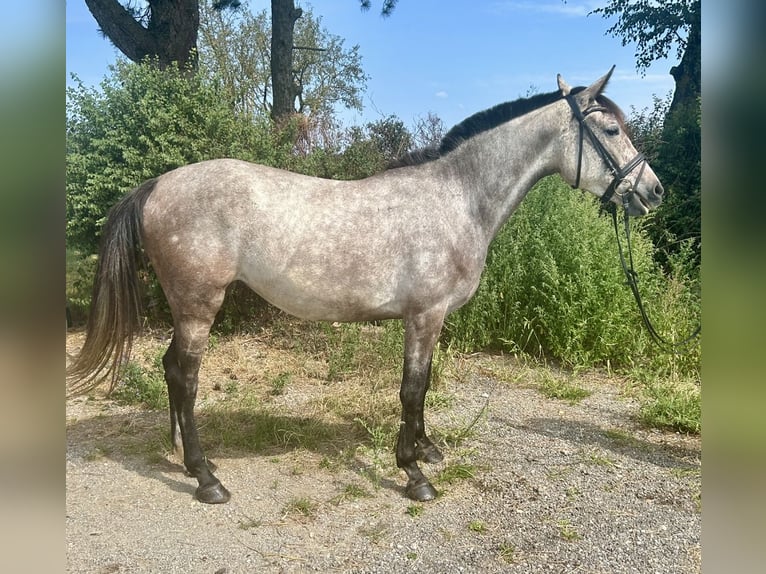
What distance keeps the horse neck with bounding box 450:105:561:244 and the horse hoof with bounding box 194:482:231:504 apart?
7.29 feet

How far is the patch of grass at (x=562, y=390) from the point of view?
5012 millimetres

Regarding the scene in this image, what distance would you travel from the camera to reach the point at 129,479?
338cm

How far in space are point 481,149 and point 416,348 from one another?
4.22 feet

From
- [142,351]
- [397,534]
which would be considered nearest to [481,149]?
[397,534]

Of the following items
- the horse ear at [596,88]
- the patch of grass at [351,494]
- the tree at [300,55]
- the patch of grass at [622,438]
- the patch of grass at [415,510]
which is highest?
the tree at [300,55]

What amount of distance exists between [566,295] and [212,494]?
437 centimetres

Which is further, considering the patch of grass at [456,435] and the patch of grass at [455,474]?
the patch of grass at [456,435]

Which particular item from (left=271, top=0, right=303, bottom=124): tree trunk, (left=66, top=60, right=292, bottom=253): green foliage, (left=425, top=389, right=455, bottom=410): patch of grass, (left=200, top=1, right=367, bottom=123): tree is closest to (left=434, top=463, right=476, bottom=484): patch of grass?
(left=425, top=389, right=455, bottom=410): patch of grass

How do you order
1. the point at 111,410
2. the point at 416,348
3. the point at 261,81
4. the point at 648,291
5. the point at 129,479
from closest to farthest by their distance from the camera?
the point at 416,348
the point at 129,479
the point at 111,410
the point at 648,291
the point at 261,81

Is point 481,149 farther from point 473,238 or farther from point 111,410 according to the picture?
point 111,410

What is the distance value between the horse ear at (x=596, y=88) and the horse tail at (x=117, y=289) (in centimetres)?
266

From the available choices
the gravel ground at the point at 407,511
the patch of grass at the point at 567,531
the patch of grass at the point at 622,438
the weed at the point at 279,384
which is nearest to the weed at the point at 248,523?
the gravel ground at the point at 407,511

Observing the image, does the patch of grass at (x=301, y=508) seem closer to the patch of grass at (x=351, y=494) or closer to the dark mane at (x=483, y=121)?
the patch of grass at (x=351, y=494)

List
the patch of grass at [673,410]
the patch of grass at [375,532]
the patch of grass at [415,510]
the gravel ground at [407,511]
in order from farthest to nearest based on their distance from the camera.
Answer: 1. the patch of grass at [673,410]
2. the patch of grass at [415,510]
3. the patch of grass at [375,532]
4. the gravel ground at [407,511]
